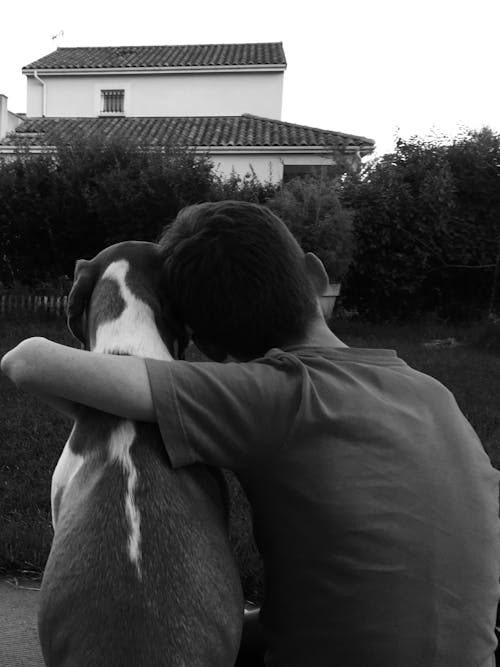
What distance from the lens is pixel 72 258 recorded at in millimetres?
10852

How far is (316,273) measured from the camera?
1.67 m

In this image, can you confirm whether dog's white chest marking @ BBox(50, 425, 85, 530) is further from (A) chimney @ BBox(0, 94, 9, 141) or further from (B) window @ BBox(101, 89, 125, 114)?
(B) window @ BBox(101, 89, 125, 114)

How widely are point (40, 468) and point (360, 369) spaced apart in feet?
10.6

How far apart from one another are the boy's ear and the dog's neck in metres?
0.41

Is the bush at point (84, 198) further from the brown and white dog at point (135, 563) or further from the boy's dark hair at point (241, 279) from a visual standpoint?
the brown and white dog at point (135, 563)

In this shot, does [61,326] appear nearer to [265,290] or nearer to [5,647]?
[5,647]

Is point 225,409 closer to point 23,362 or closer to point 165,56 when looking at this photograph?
point 23,362

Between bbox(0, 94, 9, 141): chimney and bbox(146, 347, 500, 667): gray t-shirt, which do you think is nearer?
bbox(146, 347, 500, 667): gray t-shirt

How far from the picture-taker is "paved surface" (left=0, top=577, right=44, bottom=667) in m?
2.51

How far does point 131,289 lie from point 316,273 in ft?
1.62

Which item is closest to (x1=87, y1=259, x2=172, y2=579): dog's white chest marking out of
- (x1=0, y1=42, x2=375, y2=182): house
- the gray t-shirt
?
the gray t-shirt

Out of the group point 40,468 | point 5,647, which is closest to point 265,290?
point 5,647

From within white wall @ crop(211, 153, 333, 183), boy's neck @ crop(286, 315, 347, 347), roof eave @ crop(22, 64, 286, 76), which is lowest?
boy's neck @ crop(286, 315, 347, 347)

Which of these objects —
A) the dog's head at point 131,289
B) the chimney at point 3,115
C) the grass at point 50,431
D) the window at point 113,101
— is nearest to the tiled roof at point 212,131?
the chimney at point 3,115
